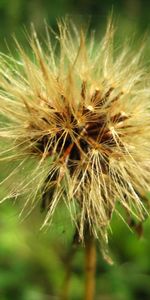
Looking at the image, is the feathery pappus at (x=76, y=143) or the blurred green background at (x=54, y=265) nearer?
the feathery pappus at (x=76, y=143)

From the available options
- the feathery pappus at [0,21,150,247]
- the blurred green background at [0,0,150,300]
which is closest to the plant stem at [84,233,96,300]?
the feathery pappus at [0,21,150,247]

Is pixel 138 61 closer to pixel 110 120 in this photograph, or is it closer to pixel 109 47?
pixel 109 47

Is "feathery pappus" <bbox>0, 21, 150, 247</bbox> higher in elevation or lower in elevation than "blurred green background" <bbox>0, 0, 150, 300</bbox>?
higher

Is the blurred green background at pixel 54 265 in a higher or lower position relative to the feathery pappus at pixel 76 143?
lower

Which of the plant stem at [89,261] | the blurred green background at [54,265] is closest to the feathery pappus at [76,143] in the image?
the plant stem at [89,261]

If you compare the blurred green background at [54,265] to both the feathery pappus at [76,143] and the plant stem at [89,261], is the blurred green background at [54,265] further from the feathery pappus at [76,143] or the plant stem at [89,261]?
the feathery pappus at [76,143]

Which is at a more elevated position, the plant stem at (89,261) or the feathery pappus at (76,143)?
the feathery pappus at (76,143)

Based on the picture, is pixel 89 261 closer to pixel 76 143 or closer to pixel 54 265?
pixel 76 143

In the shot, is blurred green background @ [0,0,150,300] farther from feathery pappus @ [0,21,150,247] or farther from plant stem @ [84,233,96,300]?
feathery pappus @ [0,21,150,247]

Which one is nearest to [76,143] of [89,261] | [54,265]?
[89,261]
